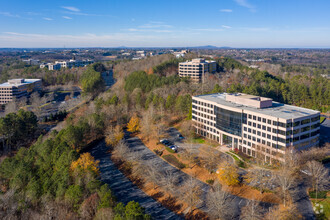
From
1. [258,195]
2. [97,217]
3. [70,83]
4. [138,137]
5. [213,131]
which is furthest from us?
[70,83]

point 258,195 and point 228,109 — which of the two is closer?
point 258,195

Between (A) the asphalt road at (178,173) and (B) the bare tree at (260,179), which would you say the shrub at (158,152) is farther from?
(B) the bare tree at (260,179)

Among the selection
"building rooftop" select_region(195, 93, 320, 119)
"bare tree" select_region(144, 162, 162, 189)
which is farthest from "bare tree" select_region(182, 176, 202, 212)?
"building rooftop" select_region(195, 93, 320, 119)

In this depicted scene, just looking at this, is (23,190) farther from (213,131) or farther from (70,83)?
(70,83)

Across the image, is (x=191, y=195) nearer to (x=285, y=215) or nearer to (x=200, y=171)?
(x=200, y=171)

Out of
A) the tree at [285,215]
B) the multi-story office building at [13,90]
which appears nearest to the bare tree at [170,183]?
the tree at [285,215]

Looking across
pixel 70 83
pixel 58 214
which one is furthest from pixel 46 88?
pixel 58 214
